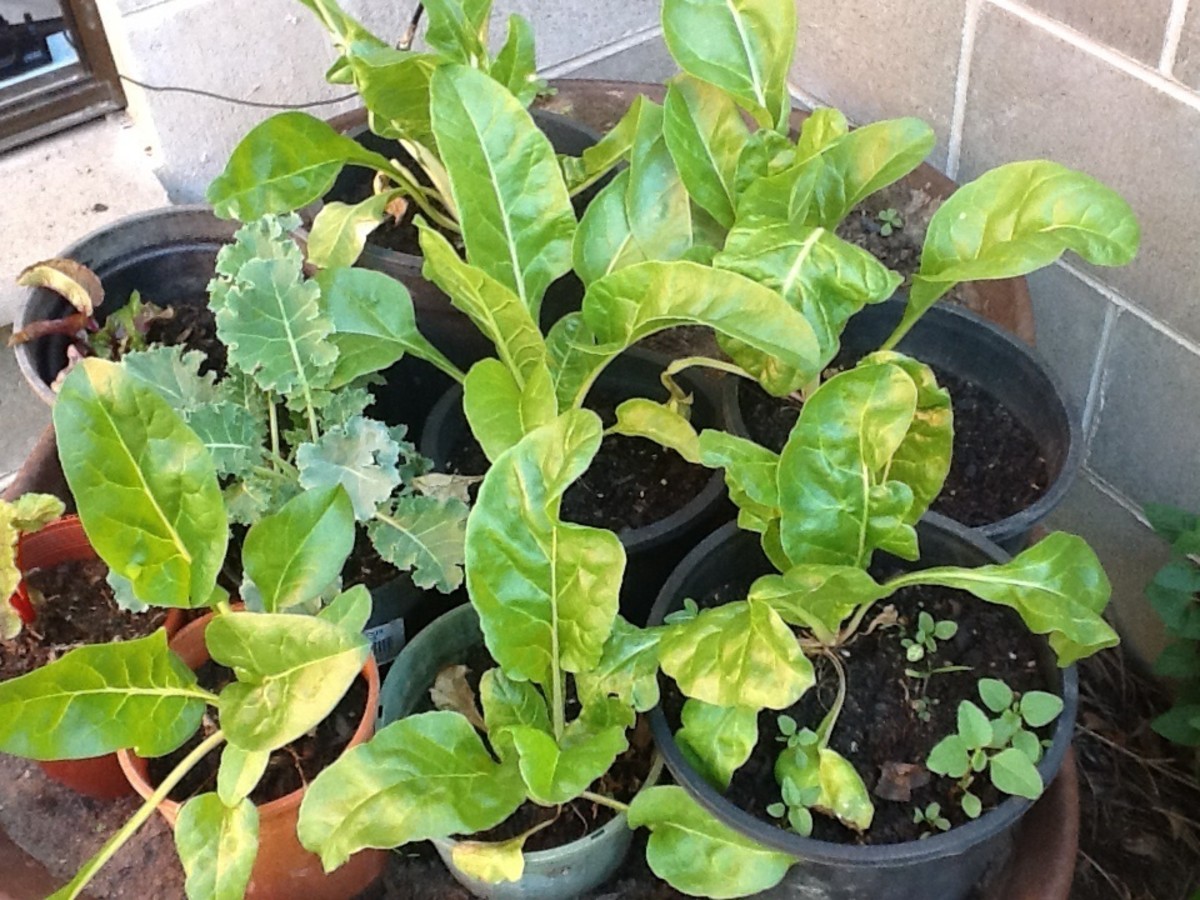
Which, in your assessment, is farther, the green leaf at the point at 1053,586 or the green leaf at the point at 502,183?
the green leaf at the point at 502,183

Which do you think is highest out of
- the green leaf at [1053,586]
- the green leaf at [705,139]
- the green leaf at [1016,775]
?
the green leaf at [705,139]

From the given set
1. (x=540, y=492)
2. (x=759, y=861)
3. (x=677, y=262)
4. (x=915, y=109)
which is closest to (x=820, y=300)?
(x=677, y=262)

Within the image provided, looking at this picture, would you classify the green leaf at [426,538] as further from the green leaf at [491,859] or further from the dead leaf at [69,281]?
the dead leaf at [69,281]

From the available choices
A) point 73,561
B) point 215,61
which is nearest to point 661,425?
point 73,561

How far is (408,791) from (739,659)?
0.74 feet

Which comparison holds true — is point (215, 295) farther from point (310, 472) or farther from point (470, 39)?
point (470, 39)

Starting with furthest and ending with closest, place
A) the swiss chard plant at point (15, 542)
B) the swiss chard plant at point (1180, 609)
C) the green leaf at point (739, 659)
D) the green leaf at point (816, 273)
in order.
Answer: the swiss chard plant at point (1180, 609) < the swiss chard plant at point (15, 542) < the green leaf at point (816, 273) < the green leaf at point (739, 659)

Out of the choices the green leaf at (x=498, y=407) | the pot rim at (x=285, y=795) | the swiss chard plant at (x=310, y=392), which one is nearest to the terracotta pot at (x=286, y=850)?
the pot rim at (x=285, y=795)

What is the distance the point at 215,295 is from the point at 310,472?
18cm

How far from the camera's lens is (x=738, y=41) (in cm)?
93

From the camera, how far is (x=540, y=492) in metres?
0.72

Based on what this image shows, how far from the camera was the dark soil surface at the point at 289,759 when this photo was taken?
2.93ft

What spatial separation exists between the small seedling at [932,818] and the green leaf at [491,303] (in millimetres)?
392

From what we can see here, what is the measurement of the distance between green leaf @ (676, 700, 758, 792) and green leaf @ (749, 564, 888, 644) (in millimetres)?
71
